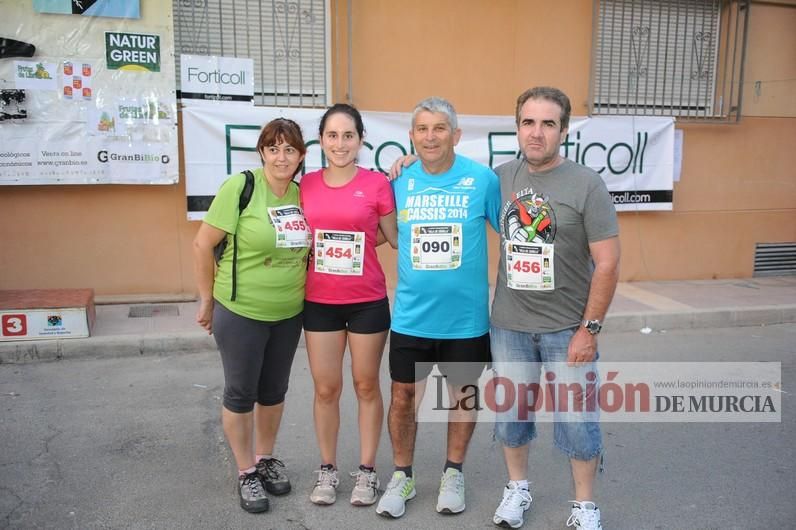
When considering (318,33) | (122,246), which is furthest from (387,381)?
(318,33)

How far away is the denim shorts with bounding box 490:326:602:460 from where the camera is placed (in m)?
3.07

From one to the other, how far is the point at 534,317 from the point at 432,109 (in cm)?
105

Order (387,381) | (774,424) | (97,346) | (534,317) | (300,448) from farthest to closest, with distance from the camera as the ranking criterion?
(97,346)
(387,381)
(774,424)
(300,448)
(534,317)

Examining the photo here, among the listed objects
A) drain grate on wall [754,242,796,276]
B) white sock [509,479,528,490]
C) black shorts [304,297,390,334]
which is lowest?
white sock [509,479,528,490]

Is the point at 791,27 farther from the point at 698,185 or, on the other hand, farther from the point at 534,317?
the point at 534,317

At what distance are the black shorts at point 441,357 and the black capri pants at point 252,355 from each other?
0.54m

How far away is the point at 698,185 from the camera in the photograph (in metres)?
9.05

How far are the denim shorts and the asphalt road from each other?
53cm

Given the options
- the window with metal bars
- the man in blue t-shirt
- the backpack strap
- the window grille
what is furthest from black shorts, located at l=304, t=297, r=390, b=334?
the window grille

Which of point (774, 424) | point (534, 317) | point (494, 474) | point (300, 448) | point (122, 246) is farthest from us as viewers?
point (122, 246)

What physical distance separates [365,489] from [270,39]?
17.9 feet

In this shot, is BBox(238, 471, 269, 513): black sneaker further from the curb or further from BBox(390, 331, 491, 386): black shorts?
the curb

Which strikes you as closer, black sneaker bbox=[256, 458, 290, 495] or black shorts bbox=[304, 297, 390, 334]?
black shorts bbox=[304, 297, 390, 334]

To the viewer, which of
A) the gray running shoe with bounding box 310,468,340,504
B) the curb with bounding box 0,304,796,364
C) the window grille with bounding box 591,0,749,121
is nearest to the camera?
the gray running shoe with bounding box 310,468,340,504
